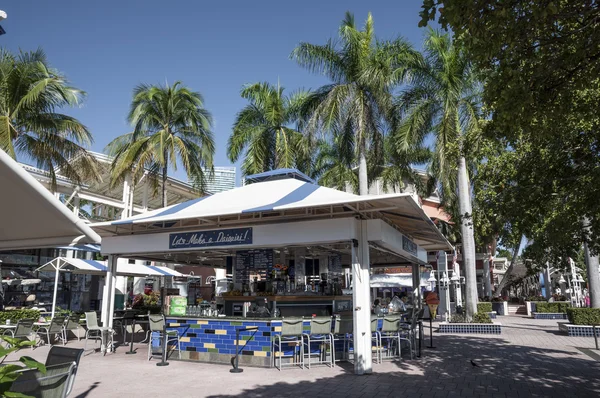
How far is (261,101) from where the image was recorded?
81.4ft

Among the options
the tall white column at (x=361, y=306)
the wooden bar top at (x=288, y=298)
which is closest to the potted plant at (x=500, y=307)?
the wooden bar top at (x=288, y=298)

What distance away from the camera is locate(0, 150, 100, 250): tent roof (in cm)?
350

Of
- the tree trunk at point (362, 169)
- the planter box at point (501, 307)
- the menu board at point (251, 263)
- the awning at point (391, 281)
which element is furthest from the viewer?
the planter box at point (501, 307)

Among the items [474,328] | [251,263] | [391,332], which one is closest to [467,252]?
[474,328]

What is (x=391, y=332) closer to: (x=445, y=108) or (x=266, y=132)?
(x=445, y=108)

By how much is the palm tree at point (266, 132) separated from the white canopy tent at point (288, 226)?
35.1 feet

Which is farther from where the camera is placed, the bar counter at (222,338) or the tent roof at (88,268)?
the tent roof at (88,268)

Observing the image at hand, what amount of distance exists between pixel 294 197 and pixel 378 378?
13.8 feet

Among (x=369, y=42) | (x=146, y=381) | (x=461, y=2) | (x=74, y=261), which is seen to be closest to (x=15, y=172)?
(x=461, y=2)

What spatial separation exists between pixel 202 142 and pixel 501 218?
16927 mm

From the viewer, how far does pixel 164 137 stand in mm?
21781

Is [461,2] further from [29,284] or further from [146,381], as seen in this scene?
[29,284]

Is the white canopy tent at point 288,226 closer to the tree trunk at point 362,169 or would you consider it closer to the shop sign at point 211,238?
the shop sign at point 211,238

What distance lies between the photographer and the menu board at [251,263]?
13266mm
